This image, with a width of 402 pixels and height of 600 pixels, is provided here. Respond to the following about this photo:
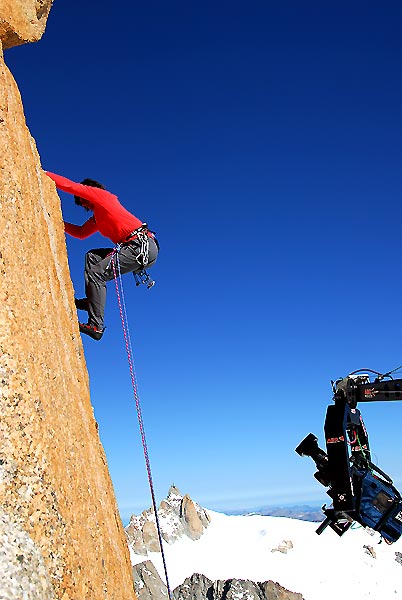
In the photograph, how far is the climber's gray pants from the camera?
9.33 metres

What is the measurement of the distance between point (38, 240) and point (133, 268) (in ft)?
14.6

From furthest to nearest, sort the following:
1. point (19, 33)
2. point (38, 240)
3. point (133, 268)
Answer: point (133, 268)
point (19, 33)
point (38, 240)

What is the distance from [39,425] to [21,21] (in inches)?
204

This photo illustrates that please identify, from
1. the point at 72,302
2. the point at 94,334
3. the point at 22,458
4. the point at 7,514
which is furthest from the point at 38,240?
the point at 94,334

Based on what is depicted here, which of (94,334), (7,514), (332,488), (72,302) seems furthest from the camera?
(332,488)

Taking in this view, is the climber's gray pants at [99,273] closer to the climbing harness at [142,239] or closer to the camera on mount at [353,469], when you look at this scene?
the climbing harness at [142,239]

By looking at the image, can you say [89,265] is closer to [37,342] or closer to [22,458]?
[37,342]

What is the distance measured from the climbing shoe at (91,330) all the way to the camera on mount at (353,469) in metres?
7.35

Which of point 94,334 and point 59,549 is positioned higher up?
point 94,334

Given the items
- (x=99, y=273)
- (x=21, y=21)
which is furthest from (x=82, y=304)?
(x=21, y=21)

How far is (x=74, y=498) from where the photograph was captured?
473cm

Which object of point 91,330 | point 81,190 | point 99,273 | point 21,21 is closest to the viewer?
point 21,21

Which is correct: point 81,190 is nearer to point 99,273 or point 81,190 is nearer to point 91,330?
point 99,273

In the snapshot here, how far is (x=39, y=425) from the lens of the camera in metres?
4.32
